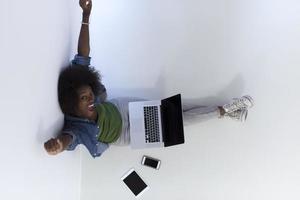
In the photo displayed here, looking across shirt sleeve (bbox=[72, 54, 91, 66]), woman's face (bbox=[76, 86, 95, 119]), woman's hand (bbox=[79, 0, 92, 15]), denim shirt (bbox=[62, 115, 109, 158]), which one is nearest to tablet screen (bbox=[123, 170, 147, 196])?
denim shirt (bbox=[62, 115, 109, 158])

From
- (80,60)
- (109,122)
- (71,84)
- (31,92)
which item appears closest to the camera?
(31,92)

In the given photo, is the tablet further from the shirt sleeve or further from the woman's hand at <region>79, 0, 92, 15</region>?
the woman's hand at <region>79, 0, 92, 15</region>

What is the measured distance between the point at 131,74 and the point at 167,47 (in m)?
0.24

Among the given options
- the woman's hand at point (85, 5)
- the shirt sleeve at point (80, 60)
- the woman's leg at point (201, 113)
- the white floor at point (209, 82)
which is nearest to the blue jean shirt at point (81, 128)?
the shirt sleeve at point (80, 60)

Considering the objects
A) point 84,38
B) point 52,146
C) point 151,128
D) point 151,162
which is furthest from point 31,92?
point 151,162

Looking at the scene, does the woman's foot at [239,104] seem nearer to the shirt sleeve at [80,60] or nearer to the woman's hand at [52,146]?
the shirt sleeve at [80,60]

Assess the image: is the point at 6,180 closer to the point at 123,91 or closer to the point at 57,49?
the point at 57,49

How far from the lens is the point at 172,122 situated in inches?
64.4

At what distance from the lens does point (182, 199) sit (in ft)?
5.98

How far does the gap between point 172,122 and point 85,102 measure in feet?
1.42

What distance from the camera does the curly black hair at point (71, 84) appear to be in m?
1.38

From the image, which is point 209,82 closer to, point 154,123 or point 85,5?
point 154,123

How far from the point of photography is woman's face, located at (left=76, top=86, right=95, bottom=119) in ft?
4.67

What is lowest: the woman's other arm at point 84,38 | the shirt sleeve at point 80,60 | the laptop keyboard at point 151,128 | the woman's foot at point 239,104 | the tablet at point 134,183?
the tablet at point 134,183
